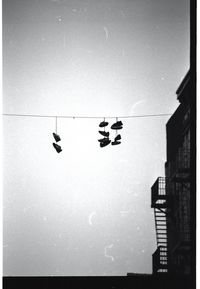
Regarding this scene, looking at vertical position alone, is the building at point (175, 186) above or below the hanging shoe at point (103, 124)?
below

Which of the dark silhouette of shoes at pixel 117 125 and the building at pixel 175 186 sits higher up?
the dark silhouette of shoes at pixel 117 125

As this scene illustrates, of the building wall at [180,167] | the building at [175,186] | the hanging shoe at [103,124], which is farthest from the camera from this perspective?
the hanging shoe at [103,124]

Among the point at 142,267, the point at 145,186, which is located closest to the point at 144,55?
the point at 145,186

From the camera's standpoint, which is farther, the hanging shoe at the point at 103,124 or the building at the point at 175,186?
the hanging shoe at the point at 103,124

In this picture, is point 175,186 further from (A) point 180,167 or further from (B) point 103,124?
(B) point 103,124

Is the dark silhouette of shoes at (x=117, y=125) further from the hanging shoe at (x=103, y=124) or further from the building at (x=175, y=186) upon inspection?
the building at (x=175, y=186)

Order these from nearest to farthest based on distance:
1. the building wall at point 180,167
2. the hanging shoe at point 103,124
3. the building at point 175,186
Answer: the building wall at point 180,167, the building at point 175,186, the hanging shoe at point 103,124

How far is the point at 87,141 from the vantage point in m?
6.32

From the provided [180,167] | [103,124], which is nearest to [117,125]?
[103,124]

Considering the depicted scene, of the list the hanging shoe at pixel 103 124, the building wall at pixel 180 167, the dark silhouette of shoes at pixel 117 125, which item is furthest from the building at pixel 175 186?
the hanging shoe at pixel 103 124

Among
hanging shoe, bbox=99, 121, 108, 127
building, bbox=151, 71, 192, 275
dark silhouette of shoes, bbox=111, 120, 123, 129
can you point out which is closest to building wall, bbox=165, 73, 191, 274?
building, bbox=151, 71, 192, 275

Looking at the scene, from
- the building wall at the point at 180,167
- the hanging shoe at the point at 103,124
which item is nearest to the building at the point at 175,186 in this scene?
the building wall at the point at 180,167

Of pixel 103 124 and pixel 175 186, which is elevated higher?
pixel 103 124

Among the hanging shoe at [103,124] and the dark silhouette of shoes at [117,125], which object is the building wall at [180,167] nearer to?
the dark silhouette of shoes at [117,125]
